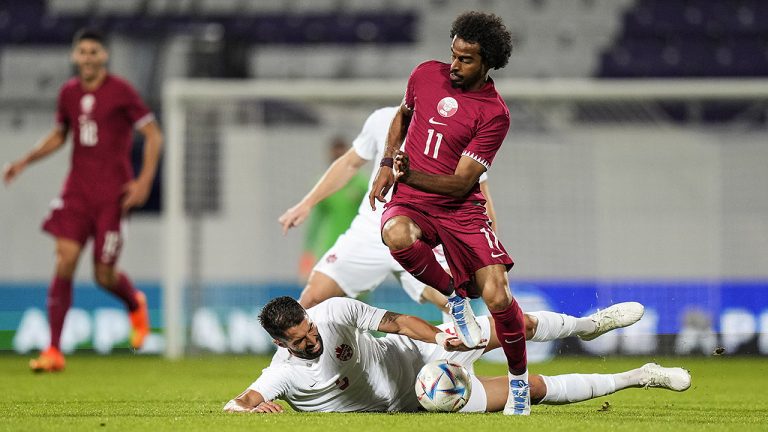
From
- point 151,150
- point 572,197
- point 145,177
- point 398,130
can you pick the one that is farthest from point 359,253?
point 572,197

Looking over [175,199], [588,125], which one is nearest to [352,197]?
[175,199]

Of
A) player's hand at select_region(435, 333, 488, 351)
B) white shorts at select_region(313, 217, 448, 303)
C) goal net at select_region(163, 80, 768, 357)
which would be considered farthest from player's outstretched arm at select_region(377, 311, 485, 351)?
goal net at select_region(163, 80, 768, 357)

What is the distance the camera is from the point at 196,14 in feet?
50.9

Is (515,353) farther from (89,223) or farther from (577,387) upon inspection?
(89,223)

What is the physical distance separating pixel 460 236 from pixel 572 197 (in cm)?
604

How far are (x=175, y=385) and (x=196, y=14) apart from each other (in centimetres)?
833

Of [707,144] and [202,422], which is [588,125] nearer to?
[707,144]

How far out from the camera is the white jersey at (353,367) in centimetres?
→ 557

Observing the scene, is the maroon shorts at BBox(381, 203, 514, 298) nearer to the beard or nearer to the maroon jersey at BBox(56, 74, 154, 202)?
the beard

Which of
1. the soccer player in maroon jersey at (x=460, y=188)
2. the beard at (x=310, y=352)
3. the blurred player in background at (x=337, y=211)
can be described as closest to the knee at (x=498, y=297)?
the soccer player in maroon jersey at (x=460, y=188)

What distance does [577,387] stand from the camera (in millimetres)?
5906

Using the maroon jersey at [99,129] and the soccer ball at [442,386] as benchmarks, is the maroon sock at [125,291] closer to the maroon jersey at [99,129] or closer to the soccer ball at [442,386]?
the maroon jersey at [99,129]

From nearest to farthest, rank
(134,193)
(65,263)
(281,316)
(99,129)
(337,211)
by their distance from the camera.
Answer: (281,316) < (65,263) < (134,193) < (99,129) < (337,211)

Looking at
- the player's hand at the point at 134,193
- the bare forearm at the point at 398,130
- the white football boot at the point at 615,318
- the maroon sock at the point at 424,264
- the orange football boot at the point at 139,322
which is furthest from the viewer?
the orange football boot at the point at 139,322
